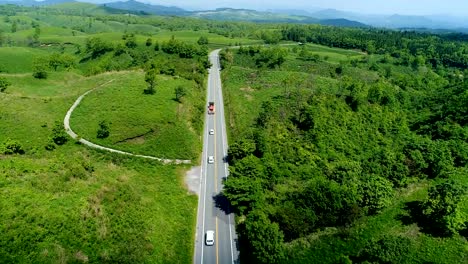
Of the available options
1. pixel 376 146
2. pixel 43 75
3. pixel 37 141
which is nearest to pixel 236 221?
pixel 37 141

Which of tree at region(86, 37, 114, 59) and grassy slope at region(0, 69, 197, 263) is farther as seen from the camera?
tree at region(86, 37, 114, 59)

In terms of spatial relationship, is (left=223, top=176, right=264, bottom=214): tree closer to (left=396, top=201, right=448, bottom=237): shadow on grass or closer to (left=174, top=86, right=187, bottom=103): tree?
(left=396, top=201, right=448, bottom=237): shadow on grass

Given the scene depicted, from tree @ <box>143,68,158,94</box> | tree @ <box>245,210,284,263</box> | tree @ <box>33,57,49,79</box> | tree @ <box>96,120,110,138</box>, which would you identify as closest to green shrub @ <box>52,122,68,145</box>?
tree @ <box>96,120,110,138</box>

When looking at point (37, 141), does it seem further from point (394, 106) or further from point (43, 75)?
point (394, 106)

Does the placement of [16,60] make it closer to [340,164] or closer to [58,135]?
[58,135]

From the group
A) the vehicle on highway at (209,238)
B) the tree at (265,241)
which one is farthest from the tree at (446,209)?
the vehicle on highway at (209,238)

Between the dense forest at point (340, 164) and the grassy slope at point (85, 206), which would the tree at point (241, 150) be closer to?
the dense forest at point (340, 164)
